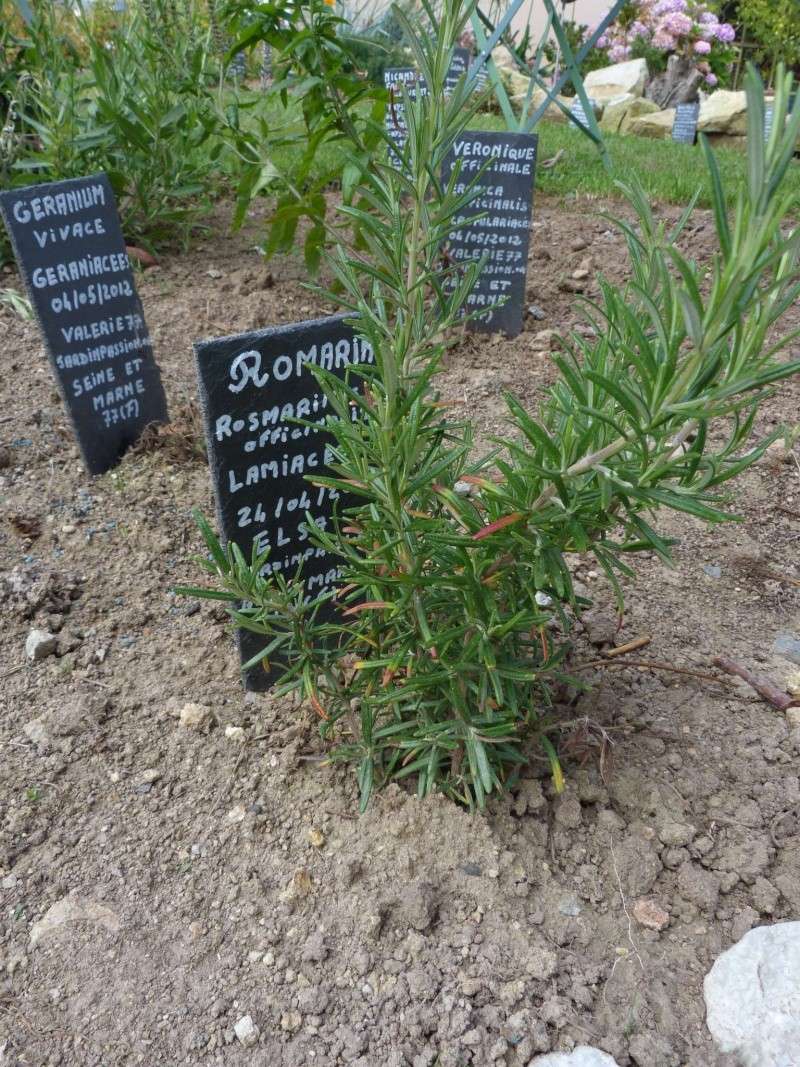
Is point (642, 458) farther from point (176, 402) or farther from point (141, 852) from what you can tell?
point (176, 402)

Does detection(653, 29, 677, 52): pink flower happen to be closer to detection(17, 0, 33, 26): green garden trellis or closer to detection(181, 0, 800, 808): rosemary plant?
detection(17, 0, 33, 26): green garden trellis

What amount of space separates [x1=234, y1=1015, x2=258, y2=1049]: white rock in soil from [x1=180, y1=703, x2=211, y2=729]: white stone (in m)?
0.66

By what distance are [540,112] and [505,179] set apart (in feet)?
1.90

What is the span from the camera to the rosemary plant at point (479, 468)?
42.3 inches

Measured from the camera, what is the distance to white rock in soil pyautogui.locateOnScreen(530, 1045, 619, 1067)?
1367 mm

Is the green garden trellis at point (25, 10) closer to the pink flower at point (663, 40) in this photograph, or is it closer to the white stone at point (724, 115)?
the white stone at point (724, 115)

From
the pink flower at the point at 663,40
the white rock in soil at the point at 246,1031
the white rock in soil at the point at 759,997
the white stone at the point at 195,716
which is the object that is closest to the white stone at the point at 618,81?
the pink flower at the point at 663,40

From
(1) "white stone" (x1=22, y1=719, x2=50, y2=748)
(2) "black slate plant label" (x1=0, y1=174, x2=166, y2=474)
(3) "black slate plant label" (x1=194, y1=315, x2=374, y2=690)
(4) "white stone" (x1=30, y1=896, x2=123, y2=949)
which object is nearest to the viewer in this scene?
(4) "white stone" (x1=30, y1=896, x2=123, y2=949)

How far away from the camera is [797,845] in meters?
1.69

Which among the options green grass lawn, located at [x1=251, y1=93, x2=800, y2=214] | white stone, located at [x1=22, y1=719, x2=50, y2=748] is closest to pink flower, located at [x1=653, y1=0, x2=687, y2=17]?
green grass lawn, located at [x1=251, y1=93, x2=800, y2=214]

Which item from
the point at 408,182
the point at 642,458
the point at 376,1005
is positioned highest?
the point at 408,182

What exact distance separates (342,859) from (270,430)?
87cm

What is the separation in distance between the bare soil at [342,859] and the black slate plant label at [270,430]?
0.34 metres

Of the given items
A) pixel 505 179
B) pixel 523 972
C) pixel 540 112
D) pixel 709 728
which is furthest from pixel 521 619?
pixel 540 112
